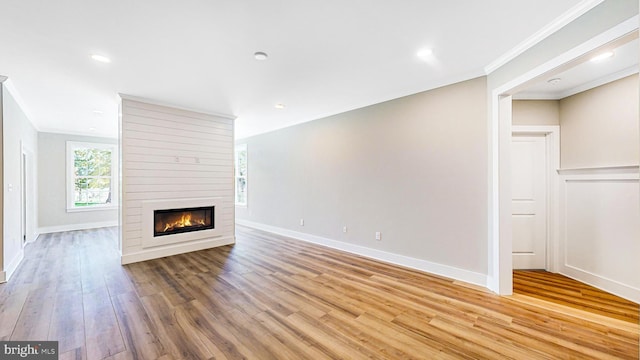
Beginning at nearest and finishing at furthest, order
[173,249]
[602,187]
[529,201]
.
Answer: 1. [602,187]
2. [529,201]
3. [173,249]

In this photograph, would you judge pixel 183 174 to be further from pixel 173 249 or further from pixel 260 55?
pixel 260 55

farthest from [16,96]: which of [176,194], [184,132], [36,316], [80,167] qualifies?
[80,167]

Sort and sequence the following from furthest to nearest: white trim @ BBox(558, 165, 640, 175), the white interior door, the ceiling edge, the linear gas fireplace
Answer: the linear gas fireplace
the white interior door
the ceiling edge
white trim @ BBox(558, 165, 640, 175)

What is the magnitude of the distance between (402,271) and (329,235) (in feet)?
5.61

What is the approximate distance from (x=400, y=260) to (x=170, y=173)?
13.8 feet

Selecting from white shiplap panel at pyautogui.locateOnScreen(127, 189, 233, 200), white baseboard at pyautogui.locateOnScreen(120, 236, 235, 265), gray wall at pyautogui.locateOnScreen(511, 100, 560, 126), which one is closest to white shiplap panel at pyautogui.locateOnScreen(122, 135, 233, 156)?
white shiplap panel at pyautogui.locateOnScreen(127, 189, 233, 200)

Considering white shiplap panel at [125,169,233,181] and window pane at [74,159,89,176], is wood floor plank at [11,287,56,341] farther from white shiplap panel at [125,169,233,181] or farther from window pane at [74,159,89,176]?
window pane at [74,159,89,176]

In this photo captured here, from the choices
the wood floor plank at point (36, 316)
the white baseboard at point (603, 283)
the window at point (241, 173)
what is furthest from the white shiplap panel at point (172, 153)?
the white baseboard at point (603, 283)

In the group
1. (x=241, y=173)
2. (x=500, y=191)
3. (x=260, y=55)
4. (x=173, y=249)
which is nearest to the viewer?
(x=260, y=55)

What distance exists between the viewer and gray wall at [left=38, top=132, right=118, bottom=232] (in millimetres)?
6598

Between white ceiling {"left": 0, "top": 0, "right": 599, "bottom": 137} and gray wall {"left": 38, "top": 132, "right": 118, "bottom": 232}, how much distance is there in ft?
11.0

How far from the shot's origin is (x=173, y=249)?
182 inches

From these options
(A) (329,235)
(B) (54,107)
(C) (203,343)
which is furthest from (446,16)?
(B) (54,107)

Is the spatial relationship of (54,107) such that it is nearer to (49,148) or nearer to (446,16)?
(49,148)
